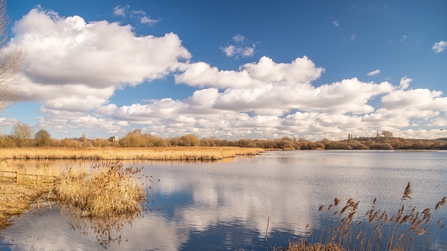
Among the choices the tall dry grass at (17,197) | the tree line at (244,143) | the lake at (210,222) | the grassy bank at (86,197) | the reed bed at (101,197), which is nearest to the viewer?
the lake at (210,222)

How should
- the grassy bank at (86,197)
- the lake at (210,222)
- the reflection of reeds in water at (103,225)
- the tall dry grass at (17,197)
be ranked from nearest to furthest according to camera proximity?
the lake at (210,222)
the reflection of reeds in water at (103,225)
the tall dry grass at (17,197)
the grassy bank at (86,197)

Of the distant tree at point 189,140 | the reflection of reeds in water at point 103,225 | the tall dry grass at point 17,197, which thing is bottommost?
the reflection of reeds in water at point 103,225

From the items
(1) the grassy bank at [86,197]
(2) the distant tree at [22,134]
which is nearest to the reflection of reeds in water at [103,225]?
(1) the grassy bank at [86,197]

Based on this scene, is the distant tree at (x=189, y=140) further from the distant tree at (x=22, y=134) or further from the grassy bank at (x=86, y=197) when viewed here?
the grassy bank at (x=86, y=197)

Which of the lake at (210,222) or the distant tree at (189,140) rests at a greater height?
the distant tree at (189,140)

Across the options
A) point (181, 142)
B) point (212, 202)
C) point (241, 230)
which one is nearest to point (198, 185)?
point (212, 202)

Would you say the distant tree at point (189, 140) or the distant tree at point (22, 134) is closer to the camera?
the distant tree at point (22, 134)

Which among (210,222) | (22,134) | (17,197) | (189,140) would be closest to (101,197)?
(17,197)

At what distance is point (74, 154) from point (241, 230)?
32091 mm

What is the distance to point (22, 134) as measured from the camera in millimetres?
43281

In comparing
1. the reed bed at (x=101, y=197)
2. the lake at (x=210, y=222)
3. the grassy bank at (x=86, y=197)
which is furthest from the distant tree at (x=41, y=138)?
the reed bed at (x=101, y=197)

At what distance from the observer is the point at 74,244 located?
6.99 m

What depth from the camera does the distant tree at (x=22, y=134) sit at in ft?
140

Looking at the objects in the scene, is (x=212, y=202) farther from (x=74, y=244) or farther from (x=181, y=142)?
(x=181, y=142)
